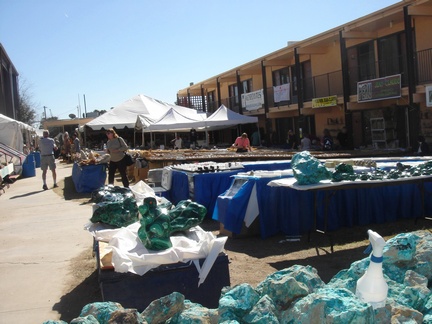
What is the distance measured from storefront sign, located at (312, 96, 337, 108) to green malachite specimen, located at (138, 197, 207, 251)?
1702 cm

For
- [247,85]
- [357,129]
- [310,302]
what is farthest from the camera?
[247,85]

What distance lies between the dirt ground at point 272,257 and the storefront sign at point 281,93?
17090 mm

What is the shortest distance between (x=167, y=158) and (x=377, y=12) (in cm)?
950

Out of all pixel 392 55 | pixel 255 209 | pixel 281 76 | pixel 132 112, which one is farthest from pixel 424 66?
pixel 132 112

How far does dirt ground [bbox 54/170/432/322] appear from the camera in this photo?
5633 millimetres

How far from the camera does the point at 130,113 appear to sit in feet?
76.7

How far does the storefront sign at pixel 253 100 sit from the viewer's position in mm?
27795

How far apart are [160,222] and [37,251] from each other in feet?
12.9

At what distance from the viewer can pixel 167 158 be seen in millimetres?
13500

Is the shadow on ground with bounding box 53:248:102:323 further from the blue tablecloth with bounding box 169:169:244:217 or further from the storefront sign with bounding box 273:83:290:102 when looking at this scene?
the storefront sign with bounding box 273:83:290:102

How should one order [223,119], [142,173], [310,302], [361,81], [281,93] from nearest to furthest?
[310,302], [142,173], [361,81], [223,119], [281,93]

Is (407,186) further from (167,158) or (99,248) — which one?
(167,158)

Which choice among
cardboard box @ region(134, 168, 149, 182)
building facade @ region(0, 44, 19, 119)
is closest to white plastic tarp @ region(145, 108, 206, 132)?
cardboard box @ region(134, 168, 149, 182)

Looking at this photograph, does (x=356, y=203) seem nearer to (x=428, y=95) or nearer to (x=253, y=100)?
(x=428, y=95)
